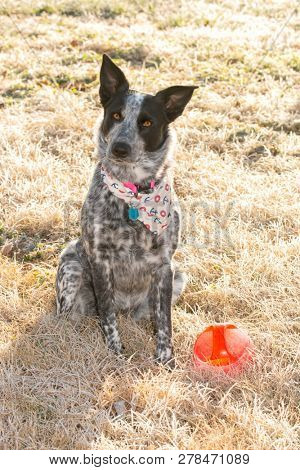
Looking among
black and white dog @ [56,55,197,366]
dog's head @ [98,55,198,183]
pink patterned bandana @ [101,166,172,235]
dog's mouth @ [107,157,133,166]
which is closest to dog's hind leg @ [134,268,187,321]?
black and white dog @ [56,55,197,366]

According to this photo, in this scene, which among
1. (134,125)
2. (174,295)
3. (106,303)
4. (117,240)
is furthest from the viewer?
(174,295)

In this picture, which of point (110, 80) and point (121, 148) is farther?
A: point (110, 80)

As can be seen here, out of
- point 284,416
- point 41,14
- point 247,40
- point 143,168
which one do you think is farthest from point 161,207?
point 41,14

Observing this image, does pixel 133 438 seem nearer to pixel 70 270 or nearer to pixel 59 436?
pixel 59 436

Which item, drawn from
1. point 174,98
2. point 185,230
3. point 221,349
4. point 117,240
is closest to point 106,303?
point 117,240

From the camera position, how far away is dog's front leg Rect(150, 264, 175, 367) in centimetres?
432

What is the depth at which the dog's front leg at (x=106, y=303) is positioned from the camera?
437 cm

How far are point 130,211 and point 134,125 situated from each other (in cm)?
54

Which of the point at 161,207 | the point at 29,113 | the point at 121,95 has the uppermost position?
the point at 121,95

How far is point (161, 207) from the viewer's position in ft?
14.2

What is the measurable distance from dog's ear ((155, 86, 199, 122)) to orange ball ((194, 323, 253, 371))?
1.43 m

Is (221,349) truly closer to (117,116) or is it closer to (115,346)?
(115,346)

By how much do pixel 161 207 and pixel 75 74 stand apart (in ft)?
16.1

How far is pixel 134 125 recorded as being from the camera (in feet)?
13.8
